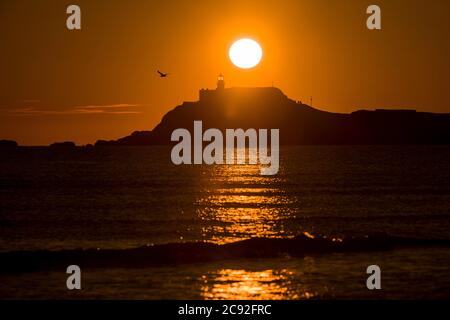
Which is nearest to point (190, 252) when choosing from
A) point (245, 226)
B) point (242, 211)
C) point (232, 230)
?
point (232, 230)

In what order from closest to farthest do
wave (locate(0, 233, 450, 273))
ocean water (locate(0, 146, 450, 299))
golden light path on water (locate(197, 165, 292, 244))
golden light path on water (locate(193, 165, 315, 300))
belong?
golden light path on water (locate(193, 165, 315, 300)), ocean water (locate(0, 146, 450, 299)), wave (locate(0, 233, 450, 273)), golden light path on water (locate(197, 165, 292, 244))

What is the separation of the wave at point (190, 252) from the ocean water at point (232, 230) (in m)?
0.52

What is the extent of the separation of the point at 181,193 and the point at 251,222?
40249mm

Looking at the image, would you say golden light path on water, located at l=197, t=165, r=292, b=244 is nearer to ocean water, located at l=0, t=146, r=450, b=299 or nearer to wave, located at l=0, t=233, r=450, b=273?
ocean water, located at l=0, t=146, r=450, b=299

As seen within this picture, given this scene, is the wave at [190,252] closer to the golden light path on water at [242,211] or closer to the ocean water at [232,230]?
the ocean water at [232,230]

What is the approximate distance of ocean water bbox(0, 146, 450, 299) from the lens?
33.2m

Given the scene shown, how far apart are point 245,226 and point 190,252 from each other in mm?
17984

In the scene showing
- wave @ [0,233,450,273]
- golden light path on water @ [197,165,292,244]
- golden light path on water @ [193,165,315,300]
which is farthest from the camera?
golden light path on water @ [197,165,292,244]

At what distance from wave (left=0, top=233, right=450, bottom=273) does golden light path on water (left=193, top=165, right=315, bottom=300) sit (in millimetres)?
4319

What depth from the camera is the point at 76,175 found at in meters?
152

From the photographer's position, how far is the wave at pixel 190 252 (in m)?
40.9

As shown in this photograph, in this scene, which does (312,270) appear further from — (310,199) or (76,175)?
(76,175)

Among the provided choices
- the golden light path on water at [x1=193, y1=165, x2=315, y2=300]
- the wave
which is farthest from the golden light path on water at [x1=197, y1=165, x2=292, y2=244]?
the wave
